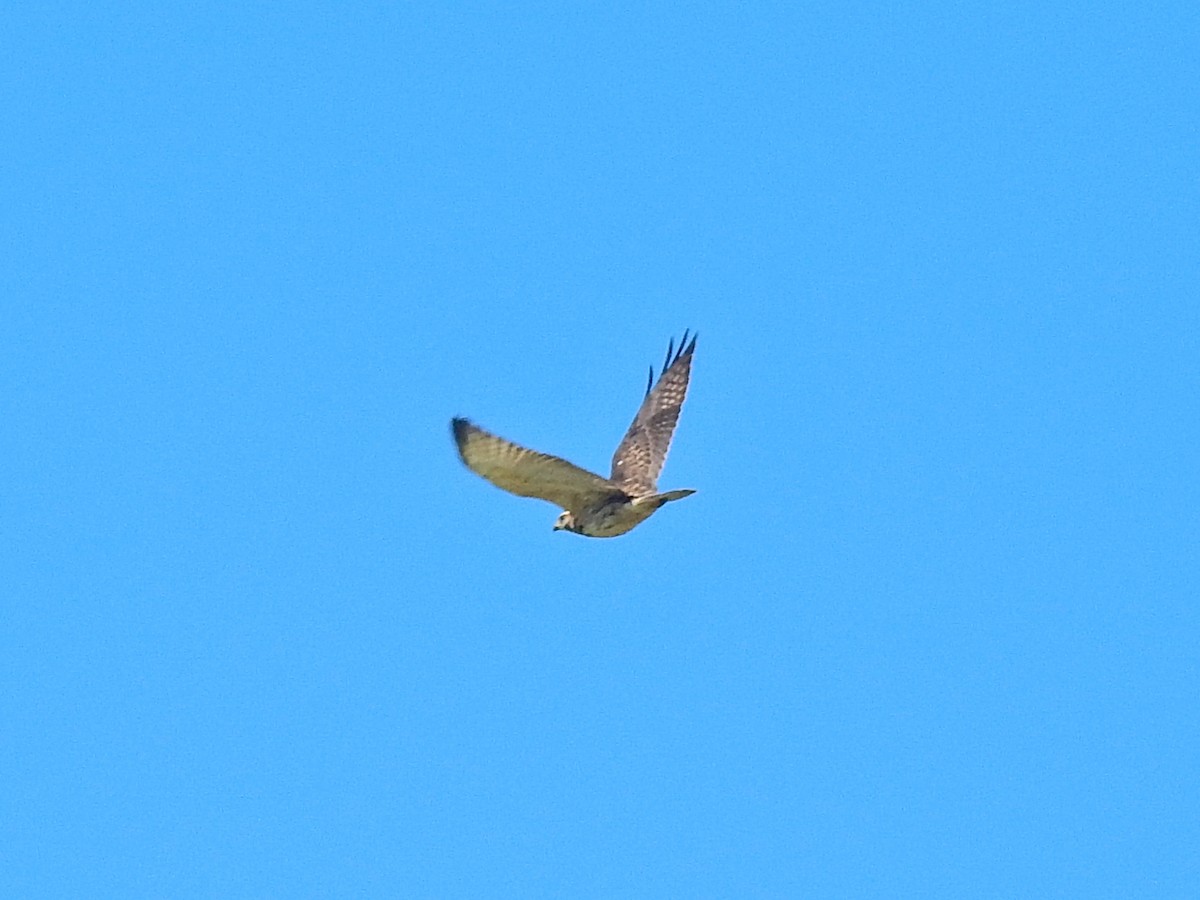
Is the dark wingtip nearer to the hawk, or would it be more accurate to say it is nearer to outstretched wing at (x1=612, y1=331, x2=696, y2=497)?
the hawk

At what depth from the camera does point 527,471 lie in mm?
17328

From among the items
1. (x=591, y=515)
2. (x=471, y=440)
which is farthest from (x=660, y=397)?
(x=471, y=440)

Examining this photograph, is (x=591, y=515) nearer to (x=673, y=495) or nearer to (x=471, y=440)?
(x=673, y=495)

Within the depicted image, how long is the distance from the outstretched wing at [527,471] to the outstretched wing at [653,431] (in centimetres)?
102

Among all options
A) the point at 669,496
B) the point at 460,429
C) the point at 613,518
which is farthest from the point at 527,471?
the point at 613,518

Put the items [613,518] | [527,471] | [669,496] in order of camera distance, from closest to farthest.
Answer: [527,471]
[669,496]
[613,518]

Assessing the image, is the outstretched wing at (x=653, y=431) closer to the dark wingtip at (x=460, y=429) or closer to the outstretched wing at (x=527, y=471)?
the outstretched wing at (x=527, y=471)

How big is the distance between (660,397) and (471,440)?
5.95 m

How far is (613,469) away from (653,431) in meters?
0.98

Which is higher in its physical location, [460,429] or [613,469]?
[613,469]

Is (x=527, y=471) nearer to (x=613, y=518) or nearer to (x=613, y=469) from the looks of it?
(x=613, y=518)

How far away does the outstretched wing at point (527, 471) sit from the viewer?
1672 centimetres

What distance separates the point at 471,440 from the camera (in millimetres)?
16703

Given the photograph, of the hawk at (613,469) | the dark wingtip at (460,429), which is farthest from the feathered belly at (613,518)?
the dark wingtip at (460,429)
